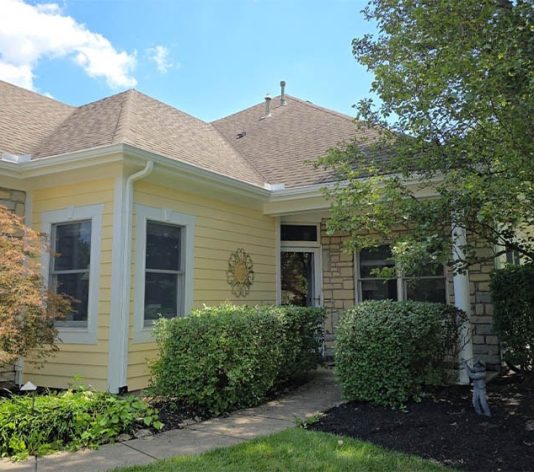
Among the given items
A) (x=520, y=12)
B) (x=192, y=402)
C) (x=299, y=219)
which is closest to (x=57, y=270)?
(x=192, y=402)

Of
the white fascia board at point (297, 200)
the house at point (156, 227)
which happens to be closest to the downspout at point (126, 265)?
the house at point (156, 227)

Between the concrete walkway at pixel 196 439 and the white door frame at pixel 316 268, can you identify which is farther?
the white door frame at pixel 316 268

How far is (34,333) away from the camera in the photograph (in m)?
5.36

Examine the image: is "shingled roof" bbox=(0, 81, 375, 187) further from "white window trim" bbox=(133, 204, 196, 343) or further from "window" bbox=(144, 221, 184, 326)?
"window" bbox=(144, 221, 184, 326)

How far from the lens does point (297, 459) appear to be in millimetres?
3736

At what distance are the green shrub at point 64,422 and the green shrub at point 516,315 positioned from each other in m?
4.96

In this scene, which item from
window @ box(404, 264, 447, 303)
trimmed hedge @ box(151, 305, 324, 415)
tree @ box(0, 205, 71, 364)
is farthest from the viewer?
window @ box(404, 264, 447, 303)

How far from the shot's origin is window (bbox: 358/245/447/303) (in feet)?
27.7

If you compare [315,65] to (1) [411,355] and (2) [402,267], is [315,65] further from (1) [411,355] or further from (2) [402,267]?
(1) [411,355]

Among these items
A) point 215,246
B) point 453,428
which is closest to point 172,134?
point 215,246

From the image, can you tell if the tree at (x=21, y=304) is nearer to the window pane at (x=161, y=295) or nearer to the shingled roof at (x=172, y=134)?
the window pane at (x=161, y=295)

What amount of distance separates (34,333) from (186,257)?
7.97 feet

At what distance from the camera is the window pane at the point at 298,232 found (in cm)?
955

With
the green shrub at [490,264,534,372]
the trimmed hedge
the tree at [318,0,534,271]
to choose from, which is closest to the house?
the green shrub at [490,264,534,372]
